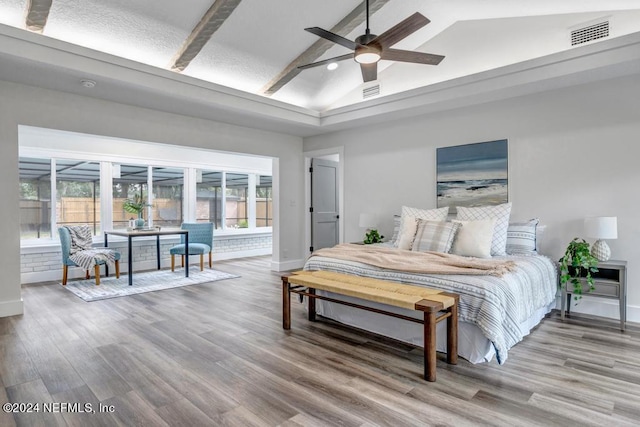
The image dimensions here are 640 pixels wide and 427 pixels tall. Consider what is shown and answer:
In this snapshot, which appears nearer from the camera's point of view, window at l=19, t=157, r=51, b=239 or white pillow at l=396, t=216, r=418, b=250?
white pillow at l=396, t=216, r=418, b=250

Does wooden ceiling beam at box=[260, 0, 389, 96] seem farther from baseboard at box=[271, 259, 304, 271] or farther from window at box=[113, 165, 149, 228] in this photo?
window at box=[113, 165, 149, 228]

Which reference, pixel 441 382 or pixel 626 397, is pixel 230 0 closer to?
pixel 441 382

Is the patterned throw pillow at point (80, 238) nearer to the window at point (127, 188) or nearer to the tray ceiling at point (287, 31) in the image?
the window at point (127, 188)

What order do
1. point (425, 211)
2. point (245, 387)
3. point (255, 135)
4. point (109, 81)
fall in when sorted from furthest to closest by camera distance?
point (255, 135)
point (425, 211)
point (109, 81)
point (245, 387)

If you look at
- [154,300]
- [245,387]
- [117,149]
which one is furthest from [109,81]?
[245,387]

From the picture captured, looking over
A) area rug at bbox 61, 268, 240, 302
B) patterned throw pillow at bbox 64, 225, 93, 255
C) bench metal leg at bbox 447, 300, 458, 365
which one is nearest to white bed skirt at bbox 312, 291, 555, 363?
bench metal leg at bbox 447, 300, 458, 365

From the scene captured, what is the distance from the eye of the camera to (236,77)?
490cm

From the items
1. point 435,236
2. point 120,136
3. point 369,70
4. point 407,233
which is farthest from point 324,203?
point 369,70

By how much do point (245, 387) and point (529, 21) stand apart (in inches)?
183

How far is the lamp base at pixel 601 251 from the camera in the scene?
142 inches

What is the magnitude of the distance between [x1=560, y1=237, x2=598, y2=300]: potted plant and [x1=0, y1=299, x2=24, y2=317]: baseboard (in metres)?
5.86

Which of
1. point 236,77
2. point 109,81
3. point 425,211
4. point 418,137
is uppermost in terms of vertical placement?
point 236,77

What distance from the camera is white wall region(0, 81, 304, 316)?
3.98 m

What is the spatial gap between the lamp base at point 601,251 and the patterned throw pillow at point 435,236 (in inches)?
52.4
